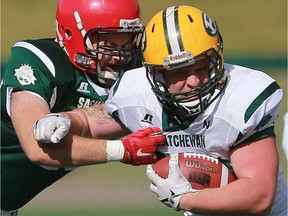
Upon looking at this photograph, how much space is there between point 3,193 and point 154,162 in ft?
3.45

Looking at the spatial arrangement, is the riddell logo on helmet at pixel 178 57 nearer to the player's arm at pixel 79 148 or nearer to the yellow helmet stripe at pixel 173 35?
the yellow helmet stripe at pixel 173 35

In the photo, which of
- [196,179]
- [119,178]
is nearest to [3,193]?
[196,179]

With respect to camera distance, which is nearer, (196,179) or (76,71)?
(196,179)

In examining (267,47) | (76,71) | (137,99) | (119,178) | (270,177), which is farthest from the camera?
(267,47)

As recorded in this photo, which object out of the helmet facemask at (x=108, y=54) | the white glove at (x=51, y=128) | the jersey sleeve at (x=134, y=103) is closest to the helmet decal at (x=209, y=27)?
the jersey sleeve at (x=134, y=103)

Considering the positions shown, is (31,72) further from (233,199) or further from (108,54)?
(233,199)

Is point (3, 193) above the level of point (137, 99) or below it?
below

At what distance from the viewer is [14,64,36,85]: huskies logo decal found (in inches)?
148

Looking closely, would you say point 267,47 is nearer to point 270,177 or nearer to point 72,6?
point 72,6

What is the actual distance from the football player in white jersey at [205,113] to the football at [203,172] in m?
0.04

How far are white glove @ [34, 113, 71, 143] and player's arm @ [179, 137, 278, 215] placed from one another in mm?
609

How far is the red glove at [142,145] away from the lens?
339 cm

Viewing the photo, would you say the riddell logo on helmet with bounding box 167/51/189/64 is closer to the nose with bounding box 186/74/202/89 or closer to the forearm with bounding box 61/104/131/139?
the nose with bounding box 186/74/202/89

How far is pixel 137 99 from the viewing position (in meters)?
3.49
